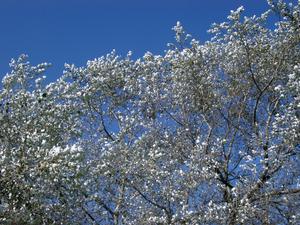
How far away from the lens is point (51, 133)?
47.7 ft

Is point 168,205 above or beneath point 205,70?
beneath

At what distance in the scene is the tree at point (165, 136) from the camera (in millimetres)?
12727

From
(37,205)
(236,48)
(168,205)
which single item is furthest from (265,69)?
(37,205)

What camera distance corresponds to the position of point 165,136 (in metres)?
20.4

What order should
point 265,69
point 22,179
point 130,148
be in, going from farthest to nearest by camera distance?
1. point 265,69
2. point 130,148
3. point 22,179

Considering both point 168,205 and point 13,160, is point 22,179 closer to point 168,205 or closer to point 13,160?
point 13,160

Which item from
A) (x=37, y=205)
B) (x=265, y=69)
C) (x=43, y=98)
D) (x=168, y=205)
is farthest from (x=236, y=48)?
(x=37, y=205)

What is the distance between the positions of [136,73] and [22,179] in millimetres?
11596

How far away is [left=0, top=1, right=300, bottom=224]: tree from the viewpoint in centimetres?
1273

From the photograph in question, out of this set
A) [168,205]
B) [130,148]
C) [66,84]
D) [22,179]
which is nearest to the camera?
[22,179]

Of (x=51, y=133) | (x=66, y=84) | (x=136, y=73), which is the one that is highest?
(x=136, y=73)

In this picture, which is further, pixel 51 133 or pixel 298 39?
pixel 298 39

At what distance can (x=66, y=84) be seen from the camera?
1585 cm

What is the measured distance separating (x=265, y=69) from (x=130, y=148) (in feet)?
19.8
